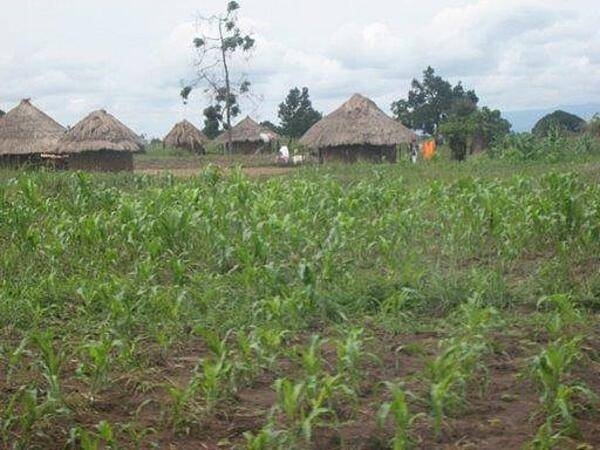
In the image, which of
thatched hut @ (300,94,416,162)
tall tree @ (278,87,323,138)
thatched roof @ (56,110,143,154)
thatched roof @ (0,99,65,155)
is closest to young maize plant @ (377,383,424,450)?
thatched roof @ (56,110,143,154)

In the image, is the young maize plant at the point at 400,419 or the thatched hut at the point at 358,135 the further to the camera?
the thatched hut at the point at 358,135

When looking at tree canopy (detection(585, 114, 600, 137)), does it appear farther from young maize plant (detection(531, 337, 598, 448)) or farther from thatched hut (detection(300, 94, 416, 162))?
A: young maize plant (detection(531, 337, 598, 448))

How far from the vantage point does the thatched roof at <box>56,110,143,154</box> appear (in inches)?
922

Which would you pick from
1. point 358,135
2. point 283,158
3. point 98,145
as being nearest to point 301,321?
point 98,145

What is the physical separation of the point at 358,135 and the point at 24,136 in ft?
31.1

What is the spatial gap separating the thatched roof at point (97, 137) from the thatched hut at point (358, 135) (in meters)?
5.65

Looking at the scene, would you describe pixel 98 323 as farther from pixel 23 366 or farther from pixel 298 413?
pixel 298 413

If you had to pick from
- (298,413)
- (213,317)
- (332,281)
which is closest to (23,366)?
(213,317)

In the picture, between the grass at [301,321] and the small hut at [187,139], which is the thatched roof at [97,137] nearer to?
the small hut at [187,139]

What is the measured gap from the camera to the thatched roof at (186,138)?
3478 cm

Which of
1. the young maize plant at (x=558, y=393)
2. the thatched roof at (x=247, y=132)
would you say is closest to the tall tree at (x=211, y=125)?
the thatched roof at (x=247, y=132)

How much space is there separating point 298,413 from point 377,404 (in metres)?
0.34

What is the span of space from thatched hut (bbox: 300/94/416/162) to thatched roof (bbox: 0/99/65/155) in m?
7.52

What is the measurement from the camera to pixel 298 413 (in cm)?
341
